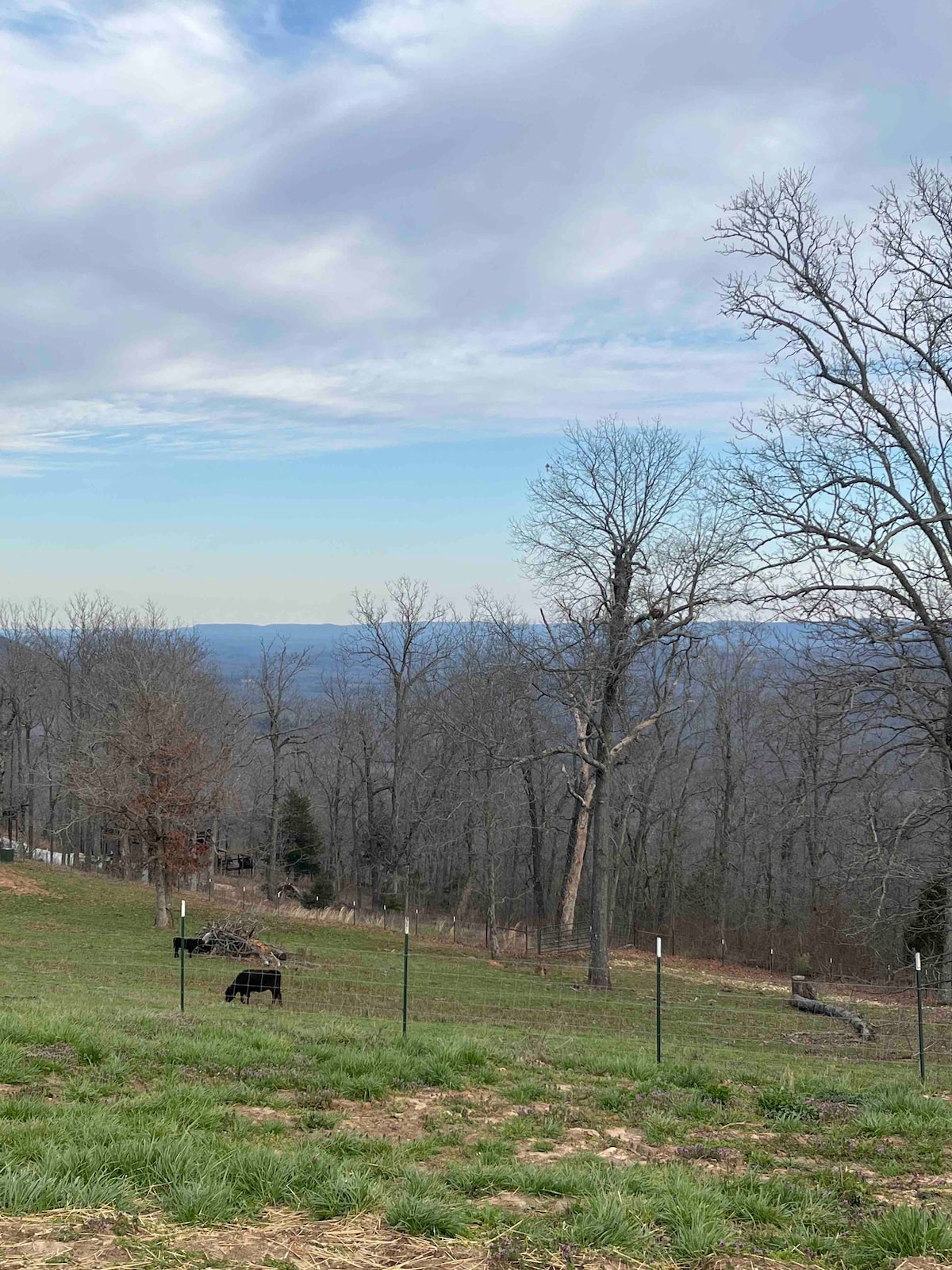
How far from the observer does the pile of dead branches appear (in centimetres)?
2338

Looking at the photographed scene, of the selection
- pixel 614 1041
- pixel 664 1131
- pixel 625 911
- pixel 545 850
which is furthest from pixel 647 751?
pixel 664 1131

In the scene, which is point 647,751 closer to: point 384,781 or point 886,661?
point 384,781

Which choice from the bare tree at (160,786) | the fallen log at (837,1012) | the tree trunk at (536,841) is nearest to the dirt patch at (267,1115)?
the fallen log at (837,1012)

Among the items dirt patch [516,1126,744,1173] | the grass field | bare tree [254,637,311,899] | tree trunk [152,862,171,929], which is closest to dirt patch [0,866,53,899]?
tree trunk [152,862,171,929]

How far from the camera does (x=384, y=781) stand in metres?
57.0

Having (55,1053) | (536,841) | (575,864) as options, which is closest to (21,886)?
(575,864)

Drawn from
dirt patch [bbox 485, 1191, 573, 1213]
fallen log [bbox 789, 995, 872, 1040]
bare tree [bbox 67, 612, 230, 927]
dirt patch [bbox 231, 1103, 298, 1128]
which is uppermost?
bare tree [bbox 67, 612, 230, 927]

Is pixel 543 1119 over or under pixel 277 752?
under

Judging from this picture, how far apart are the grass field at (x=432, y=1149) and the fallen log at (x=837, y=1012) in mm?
5236

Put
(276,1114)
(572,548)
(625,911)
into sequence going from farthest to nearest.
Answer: (625,911), (572,548), (276,1114)

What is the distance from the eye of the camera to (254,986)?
15531mm

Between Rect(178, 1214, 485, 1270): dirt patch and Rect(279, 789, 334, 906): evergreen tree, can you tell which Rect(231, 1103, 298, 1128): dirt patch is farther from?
Rect(279, 789, 334, 906): evergreen tree

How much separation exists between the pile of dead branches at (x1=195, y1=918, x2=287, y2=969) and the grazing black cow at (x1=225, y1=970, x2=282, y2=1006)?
6.80 m

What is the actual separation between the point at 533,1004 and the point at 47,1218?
1475cm
